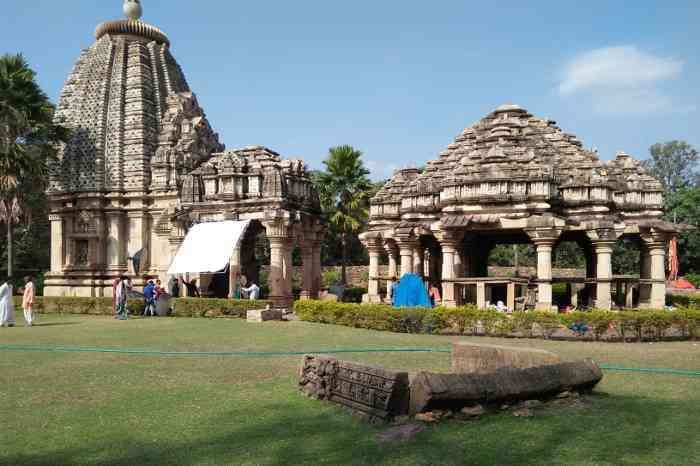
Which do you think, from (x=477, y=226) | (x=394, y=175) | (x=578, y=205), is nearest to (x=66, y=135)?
(x=394, y=175)

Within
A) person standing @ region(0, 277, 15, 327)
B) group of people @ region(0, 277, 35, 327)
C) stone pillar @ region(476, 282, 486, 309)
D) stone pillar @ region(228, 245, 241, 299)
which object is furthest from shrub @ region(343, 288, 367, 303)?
person standing @ region(0, 277, 15, 327)

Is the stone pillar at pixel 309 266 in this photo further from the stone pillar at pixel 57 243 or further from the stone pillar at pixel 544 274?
the stone pillar at pixel 57 243

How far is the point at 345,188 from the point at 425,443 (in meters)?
32.1

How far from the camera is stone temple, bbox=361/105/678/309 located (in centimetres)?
1956

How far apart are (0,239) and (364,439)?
35244 mm

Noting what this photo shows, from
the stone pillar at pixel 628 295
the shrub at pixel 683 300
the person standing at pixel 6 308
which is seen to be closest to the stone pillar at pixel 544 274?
the stone pillar at pixel 628 295

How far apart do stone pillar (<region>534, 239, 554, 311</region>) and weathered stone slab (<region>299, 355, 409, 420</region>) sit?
39.8 feet

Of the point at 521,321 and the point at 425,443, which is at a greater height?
the point at 521,321

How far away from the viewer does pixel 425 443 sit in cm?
600

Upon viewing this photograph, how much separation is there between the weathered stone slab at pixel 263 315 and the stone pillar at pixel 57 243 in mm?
14329

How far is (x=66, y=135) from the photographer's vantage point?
101ft

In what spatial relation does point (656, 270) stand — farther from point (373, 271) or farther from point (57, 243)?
point (57, 243)

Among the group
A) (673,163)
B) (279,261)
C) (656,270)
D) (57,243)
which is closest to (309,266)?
(279,261)

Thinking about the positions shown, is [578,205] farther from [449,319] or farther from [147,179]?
[147,179]
